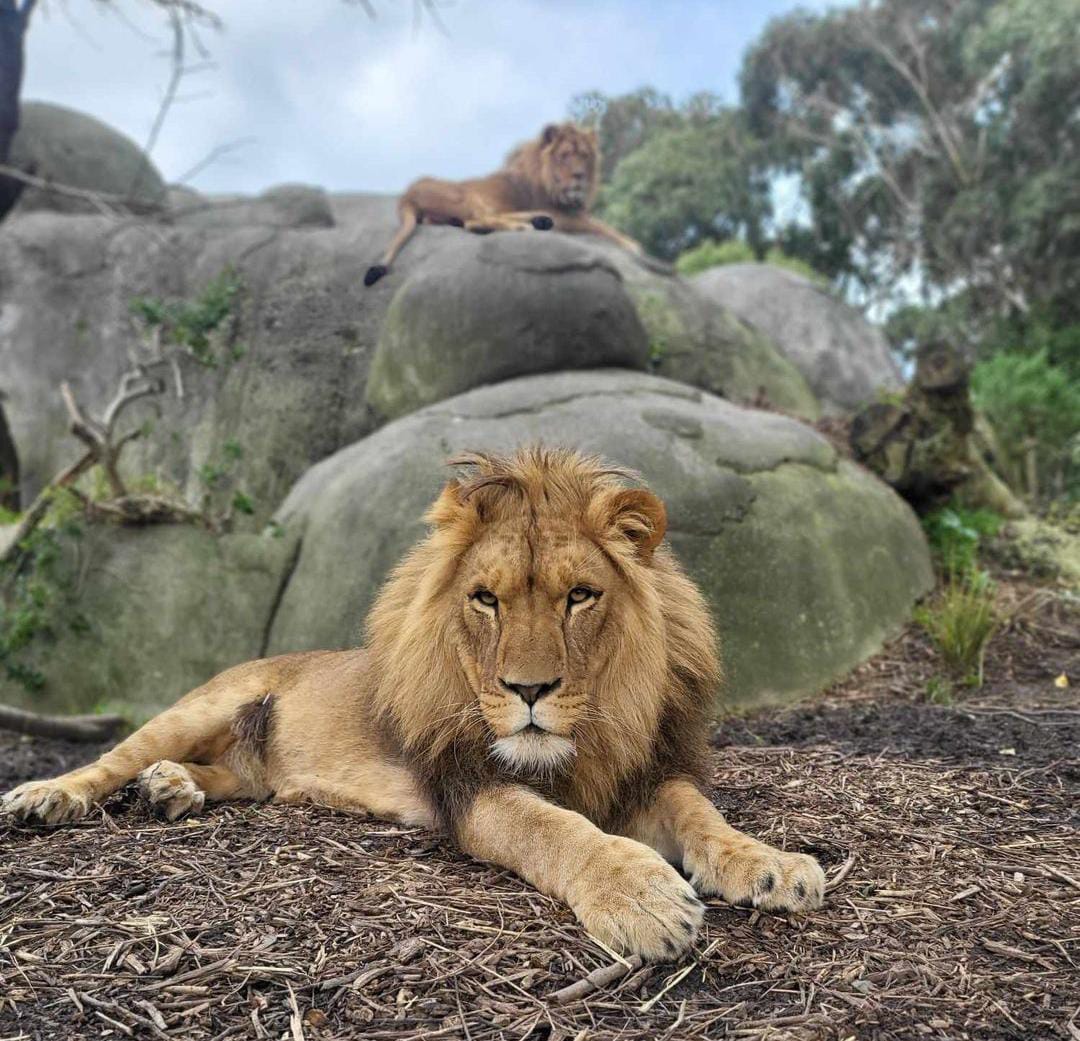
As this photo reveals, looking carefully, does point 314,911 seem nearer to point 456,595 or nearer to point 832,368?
point 456,595

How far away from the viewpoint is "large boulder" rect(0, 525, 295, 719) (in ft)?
24.2

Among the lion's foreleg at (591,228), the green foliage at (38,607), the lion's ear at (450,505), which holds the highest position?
the lion's foreleg at (591,228)

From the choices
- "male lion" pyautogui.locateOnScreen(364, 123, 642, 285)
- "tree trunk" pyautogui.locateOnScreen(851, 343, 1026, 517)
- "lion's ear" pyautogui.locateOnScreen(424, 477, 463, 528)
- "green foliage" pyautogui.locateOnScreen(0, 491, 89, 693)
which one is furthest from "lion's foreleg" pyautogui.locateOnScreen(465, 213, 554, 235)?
"lion's ear" pyautogui.locateOnScreen(424, 477, 463, 528)

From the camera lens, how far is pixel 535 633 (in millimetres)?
3029

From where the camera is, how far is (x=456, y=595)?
3.34m

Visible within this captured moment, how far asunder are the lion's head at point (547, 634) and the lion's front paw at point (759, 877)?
1.42ft

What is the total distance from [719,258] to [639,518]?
13847mm

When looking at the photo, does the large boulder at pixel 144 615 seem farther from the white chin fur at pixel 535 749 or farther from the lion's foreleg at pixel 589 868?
the white chin fur at pixel 535 749

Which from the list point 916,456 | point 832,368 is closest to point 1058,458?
point 832,368

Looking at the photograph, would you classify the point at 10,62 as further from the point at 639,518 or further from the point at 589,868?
the point at 589,868

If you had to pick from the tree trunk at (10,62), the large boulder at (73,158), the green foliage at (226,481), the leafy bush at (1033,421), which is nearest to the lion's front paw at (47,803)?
the green foliage at (226,481)

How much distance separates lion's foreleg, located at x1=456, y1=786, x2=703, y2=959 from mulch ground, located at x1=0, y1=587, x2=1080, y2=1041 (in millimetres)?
65

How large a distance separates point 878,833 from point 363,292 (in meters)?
7.18

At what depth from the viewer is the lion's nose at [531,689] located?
2.98 meters
